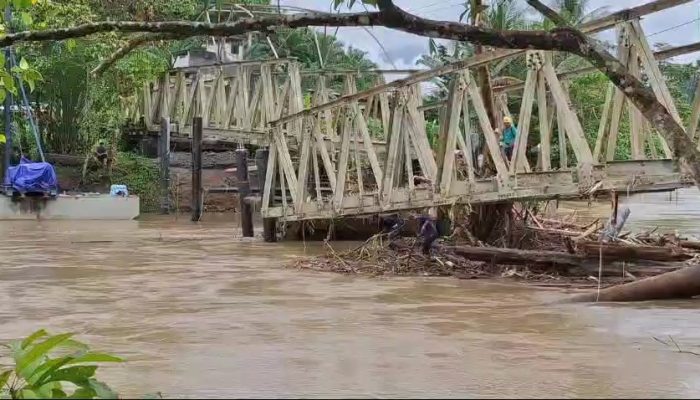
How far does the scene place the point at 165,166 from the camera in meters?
25.0

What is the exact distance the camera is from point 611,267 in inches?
391

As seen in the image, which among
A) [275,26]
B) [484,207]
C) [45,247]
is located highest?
[275,26]

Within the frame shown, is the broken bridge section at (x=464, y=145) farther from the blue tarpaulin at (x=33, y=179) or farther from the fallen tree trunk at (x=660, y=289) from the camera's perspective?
the blue tarpaulin at (x=33, y=179)

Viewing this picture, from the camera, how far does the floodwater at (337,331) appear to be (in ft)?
17.2

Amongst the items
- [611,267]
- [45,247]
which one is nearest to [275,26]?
[611,267]

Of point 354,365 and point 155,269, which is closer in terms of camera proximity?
point 354,365

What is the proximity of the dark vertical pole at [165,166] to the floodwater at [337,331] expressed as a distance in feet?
38.1

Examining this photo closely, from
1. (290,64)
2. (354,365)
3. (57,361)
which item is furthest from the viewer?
Answer: (290,64)

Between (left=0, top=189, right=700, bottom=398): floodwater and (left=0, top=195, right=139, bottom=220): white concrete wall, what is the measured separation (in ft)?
31.8

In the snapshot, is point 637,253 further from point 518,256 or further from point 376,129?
point 376,129

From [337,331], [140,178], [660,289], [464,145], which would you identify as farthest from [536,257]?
[140,178]

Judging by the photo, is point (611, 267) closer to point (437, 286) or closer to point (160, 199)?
point (437, 286)

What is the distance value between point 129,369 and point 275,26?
97.3 inches

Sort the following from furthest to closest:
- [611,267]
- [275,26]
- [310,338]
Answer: [611,267] → [310,338] → [275,26]
